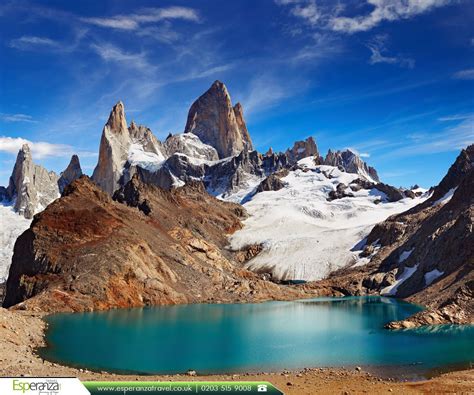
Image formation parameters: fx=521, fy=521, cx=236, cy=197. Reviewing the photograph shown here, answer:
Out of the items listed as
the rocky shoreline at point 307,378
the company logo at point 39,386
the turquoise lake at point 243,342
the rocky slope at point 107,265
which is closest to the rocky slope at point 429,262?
the turquoise lake at point 243,342

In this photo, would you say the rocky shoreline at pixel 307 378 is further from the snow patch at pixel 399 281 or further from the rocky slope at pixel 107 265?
the snow patch at pixel 399 281

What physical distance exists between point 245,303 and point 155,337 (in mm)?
47211

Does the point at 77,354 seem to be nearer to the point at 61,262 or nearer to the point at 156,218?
the point at 61,262

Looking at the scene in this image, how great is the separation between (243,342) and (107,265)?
43.7m

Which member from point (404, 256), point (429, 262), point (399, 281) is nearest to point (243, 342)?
point (429, 262)

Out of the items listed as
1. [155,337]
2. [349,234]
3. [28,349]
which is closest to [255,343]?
[155,337]

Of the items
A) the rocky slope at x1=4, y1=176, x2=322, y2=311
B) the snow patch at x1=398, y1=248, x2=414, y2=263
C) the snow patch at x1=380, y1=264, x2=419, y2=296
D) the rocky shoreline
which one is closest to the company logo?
the rocky shoreline

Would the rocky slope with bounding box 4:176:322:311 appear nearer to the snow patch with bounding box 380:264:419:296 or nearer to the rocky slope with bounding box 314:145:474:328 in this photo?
the snow patch with bounding box 380:264:419:296

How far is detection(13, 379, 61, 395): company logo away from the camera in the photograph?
18.8 metres

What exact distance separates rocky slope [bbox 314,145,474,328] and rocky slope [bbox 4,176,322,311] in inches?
805

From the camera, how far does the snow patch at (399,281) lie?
105 m

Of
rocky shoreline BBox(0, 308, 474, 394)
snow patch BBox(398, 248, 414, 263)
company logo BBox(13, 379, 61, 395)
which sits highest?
snow patch BBox(398, 248, 414, 263)

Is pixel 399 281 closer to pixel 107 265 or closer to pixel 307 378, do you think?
pixel 107 265

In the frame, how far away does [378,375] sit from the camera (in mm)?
32750
